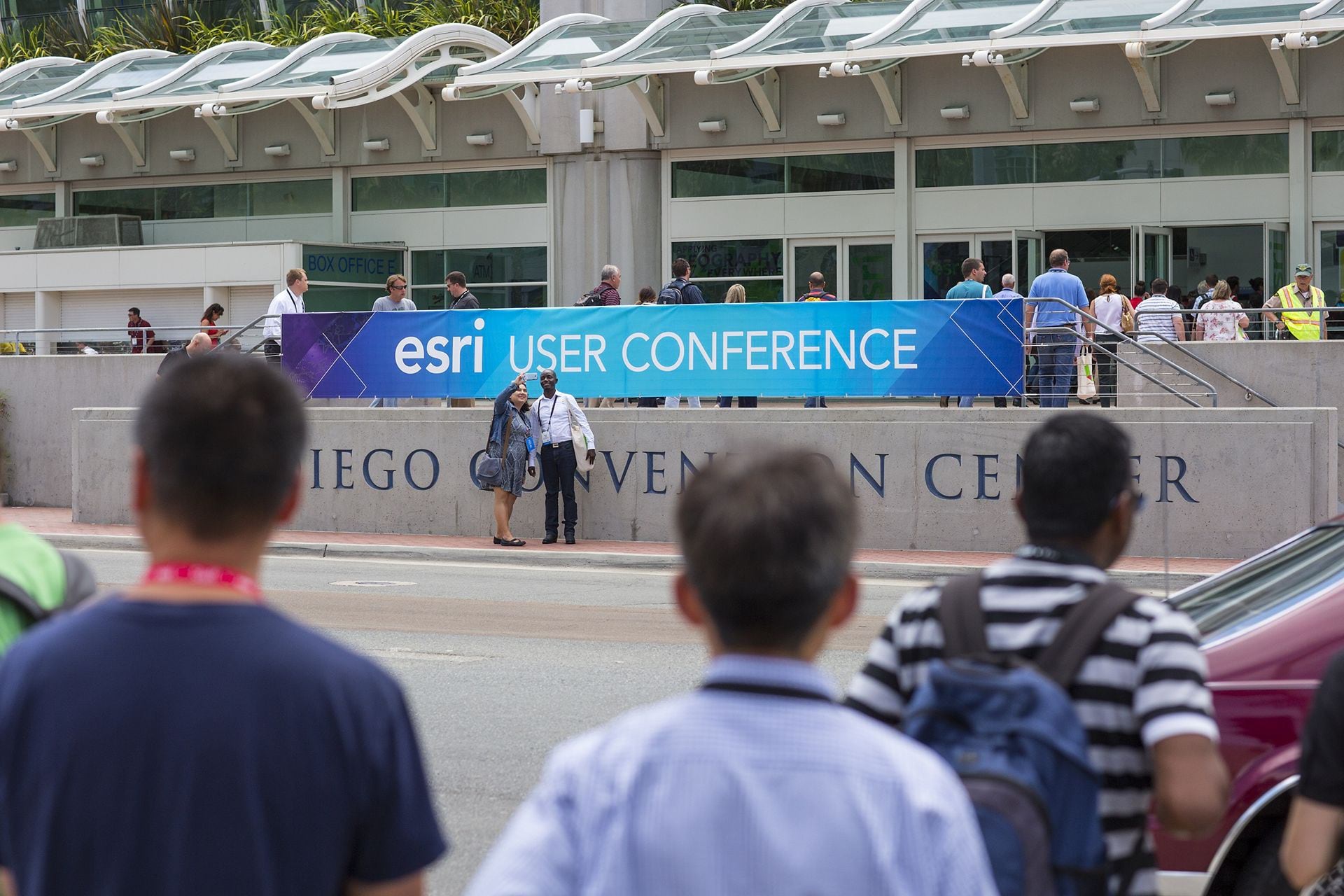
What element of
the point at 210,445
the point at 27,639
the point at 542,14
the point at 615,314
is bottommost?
the point at 27,639

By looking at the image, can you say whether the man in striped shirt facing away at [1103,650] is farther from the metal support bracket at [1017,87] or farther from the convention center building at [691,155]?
the metal support bracket at [1017,87]

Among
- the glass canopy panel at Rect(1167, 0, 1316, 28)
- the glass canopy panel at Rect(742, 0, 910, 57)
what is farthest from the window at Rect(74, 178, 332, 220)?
the glass canopy panel at Rect(1167, 0, 1316, 28)

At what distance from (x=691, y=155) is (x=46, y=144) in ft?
45.8

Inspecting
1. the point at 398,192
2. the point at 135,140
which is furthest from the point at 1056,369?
the point at 135,140

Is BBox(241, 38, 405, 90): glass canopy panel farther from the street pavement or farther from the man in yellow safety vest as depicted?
the man in yellow safety vest

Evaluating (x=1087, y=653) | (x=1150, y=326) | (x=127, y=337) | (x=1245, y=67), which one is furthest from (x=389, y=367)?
(x=1087, y=653)

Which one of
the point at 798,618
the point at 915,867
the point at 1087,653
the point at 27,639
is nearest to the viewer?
the point at 915,867

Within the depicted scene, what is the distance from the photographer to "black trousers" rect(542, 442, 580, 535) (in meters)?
18.0

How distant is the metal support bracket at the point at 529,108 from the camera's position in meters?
28.7

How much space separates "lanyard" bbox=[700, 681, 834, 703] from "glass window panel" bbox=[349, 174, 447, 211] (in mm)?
29584

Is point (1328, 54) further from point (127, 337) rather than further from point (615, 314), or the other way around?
point (127, 337)

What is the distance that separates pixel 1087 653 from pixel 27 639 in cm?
176

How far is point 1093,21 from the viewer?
79.4 feet

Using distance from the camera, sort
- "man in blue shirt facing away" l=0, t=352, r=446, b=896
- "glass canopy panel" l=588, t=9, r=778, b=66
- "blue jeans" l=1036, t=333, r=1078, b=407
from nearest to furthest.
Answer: "man in blue shirt facing away" l=0, t=352, r=446, b=896, "blue jeans" l=1036, t=333, r=1078, b=407, "glass canopy panel" l=588, t=9, r=778, b=66
